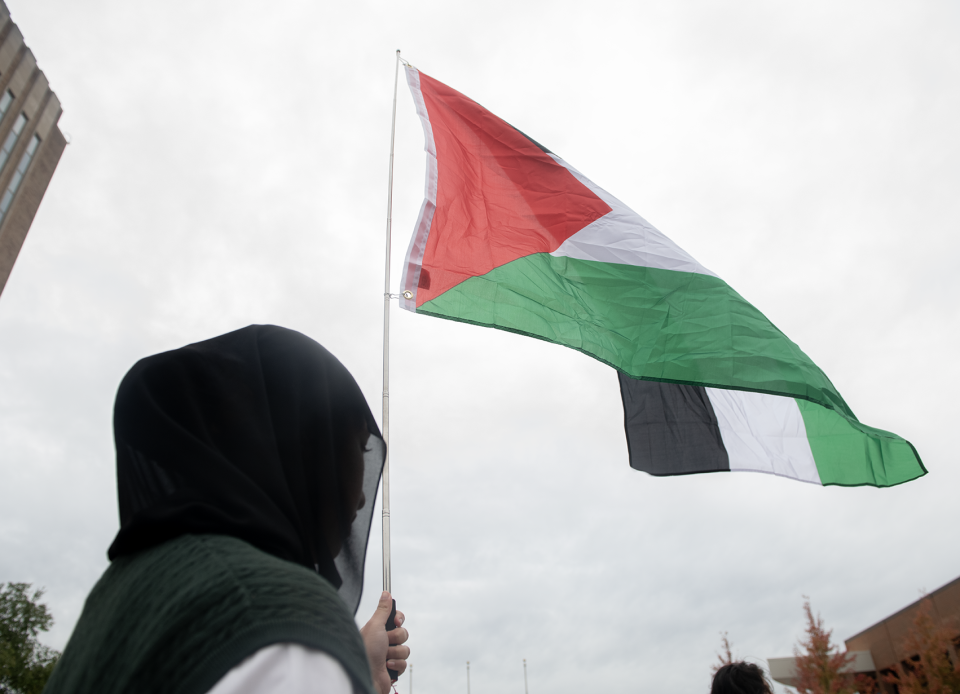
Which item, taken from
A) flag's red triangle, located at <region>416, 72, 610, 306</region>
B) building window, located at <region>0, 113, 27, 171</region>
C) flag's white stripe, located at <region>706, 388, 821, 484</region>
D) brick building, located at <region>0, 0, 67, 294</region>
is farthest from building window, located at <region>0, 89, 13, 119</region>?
flag's white stripe, located at <region>706, 388, 821, 484</region>

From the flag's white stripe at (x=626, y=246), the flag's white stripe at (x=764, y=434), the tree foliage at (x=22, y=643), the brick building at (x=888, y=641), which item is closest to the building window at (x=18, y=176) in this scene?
the tree foliage at (x=22, y=643)

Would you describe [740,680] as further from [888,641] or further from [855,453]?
[888,641]

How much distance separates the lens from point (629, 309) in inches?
219

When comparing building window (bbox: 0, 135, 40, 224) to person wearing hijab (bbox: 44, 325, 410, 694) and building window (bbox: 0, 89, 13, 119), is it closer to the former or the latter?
building window (bbox: 0, 89, 13, 119)

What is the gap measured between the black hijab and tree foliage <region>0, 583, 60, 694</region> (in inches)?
1421

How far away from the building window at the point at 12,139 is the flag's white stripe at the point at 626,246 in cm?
3453

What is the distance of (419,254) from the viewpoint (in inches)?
210

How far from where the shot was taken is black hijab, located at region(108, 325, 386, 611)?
1111 mm

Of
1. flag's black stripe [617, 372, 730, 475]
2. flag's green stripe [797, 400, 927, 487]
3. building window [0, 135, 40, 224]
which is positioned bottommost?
flag's green stripe [797, 400, 927, 487]

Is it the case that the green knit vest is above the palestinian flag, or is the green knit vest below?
below

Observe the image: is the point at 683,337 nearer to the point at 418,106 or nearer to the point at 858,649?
the point at 418,106

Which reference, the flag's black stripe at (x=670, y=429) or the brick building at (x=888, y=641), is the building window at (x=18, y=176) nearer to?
the flag's black stripe at (x=670, y=429)

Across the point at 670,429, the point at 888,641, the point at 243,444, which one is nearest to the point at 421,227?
the point at 670,429

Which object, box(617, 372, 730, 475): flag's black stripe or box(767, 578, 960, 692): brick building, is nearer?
box(617, 372, 730, 475): flag's black stripe
